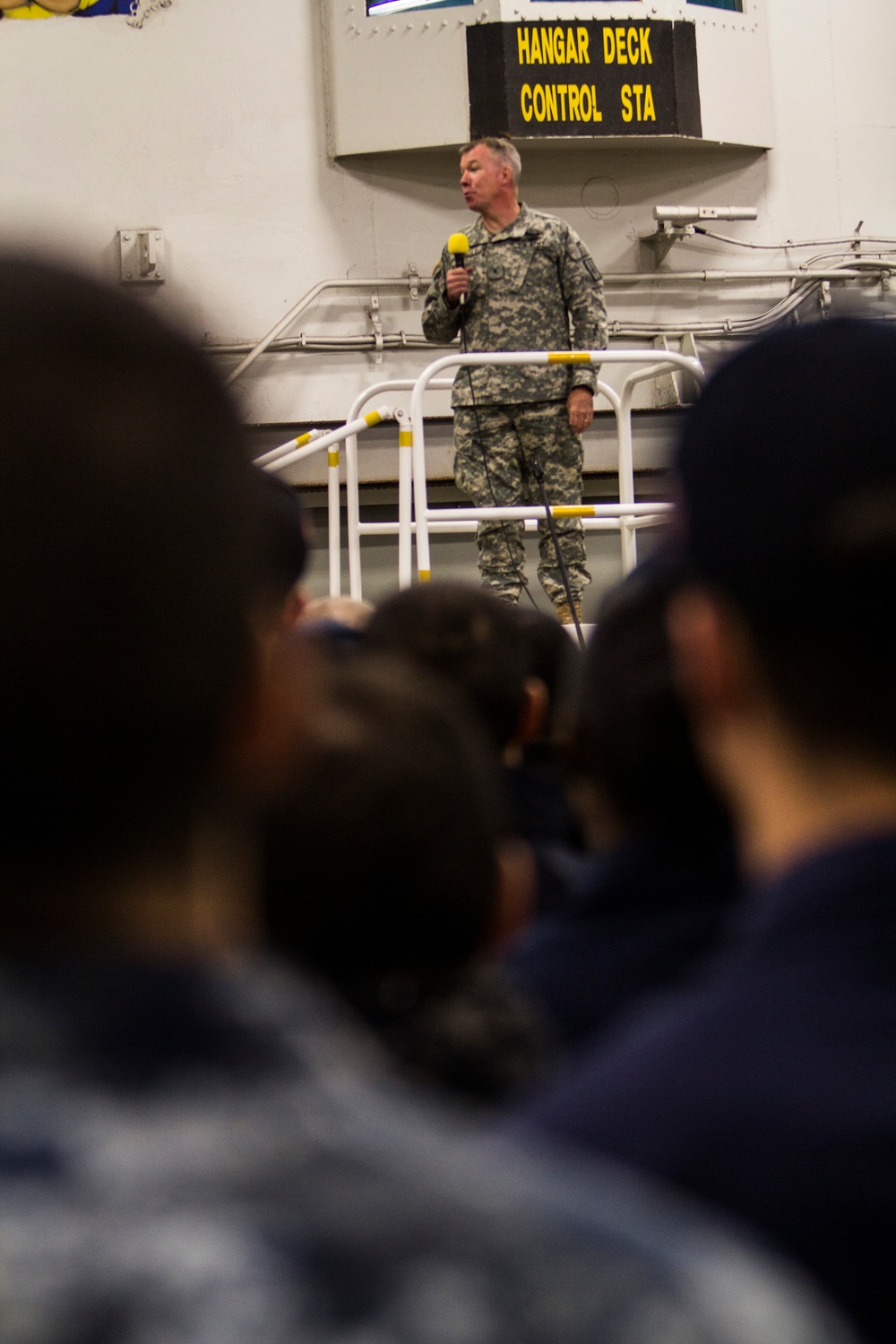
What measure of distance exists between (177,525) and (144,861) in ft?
0.28

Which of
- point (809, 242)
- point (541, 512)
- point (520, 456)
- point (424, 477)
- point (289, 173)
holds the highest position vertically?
point (289, 173)

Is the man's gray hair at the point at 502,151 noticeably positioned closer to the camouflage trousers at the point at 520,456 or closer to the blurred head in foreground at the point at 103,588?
the camouflage trousers at the point at 520,456

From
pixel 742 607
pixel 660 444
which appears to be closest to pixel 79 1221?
pixel 742 607

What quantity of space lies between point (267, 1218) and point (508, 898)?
1.99 ft

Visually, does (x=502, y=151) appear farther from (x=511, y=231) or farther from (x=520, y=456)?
(x=520, y=456)

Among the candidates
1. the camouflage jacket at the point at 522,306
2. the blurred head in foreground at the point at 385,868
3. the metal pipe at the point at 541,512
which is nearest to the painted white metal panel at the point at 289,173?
the camouflage jacket at the point at 522,306

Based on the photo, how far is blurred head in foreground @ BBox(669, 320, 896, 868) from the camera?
0.64 meters

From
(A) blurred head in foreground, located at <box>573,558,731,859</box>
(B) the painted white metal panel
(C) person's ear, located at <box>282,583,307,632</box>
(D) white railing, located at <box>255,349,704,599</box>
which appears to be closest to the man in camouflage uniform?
(D) white railing, located at <box>255,349,704,599</box>

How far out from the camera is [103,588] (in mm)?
339

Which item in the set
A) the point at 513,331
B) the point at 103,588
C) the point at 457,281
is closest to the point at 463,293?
the point at 457,281

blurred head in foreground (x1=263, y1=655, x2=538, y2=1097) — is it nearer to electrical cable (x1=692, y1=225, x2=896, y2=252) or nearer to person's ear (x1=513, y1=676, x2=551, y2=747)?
person's ear (x1=513, y1=676, x2=551, y2=747)

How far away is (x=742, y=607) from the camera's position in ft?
2.16

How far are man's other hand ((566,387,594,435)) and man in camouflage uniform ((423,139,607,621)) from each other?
0.16 ft

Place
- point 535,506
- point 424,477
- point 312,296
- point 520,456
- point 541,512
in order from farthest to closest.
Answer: point 312,296
point 520,456
point 424,477
point 535,506
point 541,512
